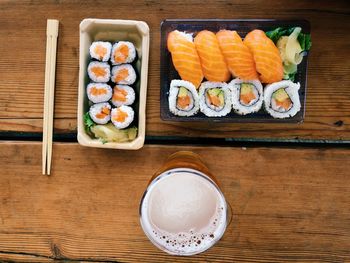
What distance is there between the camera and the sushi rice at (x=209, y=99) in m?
1.67

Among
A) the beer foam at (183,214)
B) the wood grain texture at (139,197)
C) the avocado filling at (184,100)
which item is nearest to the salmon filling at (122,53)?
the avocado filling at (184,100)

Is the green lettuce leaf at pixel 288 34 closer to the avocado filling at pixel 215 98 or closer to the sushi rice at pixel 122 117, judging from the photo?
the avocado filling at pixel 215 98

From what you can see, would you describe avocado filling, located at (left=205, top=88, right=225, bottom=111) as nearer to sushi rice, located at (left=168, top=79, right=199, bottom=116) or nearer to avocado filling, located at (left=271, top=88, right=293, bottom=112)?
sushi rice, located at (left=168, top=79, right=199, bottom=116)

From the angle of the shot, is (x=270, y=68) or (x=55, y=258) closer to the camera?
(x=270, y=68)

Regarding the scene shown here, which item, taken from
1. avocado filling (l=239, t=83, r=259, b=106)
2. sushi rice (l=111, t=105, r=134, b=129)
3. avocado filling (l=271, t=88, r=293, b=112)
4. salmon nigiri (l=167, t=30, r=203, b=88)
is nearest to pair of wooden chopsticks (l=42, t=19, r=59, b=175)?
sushi rice (l=111, t=105, r=134, b=129)

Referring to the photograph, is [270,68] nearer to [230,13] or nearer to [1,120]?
[230,13]

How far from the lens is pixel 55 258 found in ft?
5.93

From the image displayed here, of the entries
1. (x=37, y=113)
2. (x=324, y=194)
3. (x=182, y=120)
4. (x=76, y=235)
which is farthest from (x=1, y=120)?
(x=324, y=194)

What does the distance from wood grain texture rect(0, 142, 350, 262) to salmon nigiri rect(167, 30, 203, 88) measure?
0.84 feet

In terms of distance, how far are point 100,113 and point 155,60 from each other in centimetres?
26

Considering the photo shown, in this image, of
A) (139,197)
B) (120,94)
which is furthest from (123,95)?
(139,197)

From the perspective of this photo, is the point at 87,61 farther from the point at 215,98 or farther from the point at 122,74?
the point at 215,98

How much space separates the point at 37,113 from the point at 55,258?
0.50m

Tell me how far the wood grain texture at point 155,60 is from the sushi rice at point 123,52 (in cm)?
8
